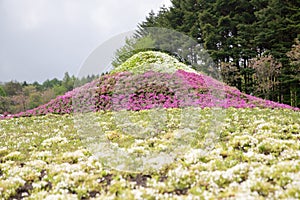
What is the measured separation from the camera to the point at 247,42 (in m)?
35.2

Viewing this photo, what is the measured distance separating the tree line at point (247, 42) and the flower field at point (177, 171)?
2151cm

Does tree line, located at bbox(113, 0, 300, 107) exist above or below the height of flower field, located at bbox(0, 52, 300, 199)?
above

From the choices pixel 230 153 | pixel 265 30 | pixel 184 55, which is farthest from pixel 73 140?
pixel 265 30

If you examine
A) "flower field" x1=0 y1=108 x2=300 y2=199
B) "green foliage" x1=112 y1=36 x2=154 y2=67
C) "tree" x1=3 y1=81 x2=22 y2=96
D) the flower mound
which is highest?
"green foliage" x1=112 y1=36 x2=154 y2=67

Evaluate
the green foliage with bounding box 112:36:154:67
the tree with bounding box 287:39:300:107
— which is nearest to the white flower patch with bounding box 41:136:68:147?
the green foliage with bounding box 112:36:154:67

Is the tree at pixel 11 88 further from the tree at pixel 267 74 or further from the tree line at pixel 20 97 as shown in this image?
the tree at pixel 267 74

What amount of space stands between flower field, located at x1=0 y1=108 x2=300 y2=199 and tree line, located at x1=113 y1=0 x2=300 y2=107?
21510 millimetres

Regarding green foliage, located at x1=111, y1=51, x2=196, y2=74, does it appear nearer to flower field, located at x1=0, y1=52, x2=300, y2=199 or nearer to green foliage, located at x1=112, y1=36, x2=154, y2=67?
flower field, located at x1=0, y1=52, x2=300, y2=199

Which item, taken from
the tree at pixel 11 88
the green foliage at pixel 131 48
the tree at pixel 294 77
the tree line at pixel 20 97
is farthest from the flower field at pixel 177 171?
the tree at pixel 11 88

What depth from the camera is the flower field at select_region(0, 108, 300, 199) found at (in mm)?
4797

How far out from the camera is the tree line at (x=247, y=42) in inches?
1225

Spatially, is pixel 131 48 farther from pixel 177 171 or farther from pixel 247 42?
pixel 177 171

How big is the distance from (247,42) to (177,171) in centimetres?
3239

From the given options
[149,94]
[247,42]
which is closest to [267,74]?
[247,42]
